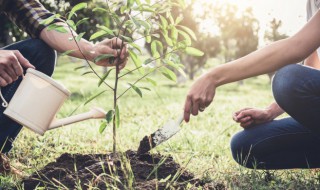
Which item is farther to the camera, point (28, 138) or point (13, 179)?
point (28, 138)

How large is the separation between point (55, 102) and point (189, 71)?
36.8 m

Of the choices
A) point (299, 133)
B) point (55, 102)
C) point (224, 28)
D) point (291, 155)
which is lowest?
point (224, 28)

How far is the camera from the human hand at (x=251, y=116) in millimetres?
2543

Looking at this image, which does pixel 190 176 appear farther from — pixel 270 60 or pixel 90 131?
pixel 90 131

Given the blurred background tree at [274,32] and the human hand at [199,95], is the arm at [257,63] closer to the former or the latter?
the human hand at [199,95]

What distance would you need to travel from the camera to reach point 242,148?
265 centimetres

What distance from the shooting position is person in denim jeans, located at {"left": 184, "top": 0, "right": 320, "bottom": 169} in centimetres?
204

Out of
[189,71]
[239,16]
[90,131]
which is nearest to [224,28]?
[239,16]

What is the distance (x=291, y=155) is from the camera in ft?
8.48

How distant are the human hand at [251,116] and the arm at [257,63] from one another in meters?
0.51

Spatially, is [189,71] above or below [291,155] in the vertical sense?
below

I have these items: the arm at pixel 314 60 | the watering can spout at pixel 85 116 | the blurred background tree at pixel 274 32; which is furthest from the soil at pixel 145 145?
the blurred background tree at pixel 274 32

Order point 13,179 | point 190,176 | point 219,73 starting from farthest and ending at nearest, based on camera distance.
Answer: point 13,179, point 190,176, point 219,73

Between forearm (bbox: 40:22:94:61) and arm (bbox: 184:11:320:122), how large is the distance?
2.58 ft
